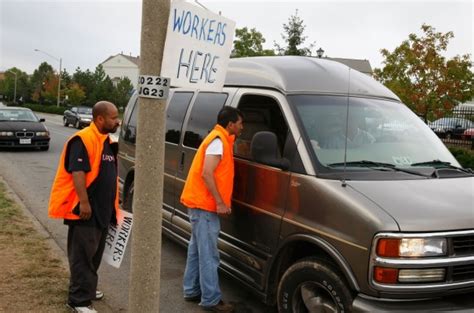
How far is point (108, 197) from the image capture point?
4.12 metres

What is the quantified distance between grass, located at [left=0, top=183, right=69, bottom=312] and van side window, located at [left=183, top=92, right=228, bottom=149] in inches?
74.8

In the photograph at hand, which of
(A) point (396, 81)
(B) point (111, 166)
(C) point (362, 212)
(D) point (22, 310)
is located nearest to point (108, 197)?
(B) point (111, 166)

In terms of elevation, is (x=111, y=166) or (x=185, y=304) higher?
(x=111, y=166)

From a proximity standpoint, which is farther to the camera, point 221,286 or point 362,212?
point 221,286

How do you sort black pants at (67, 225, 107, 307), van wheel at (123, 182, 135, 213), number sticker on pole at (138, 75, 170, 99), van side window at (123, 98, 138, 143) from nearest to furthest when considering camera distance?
number sticker on pole at (138, 75, 170, 99) < black pants at (67, 225, 107, 307) < van wheel at (123, 182, 135, 213) < van side window at (123, 98, 138, 143)

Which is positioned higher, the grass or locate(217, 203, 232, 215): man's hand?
locate(217, 203, 232, 215): man's hand

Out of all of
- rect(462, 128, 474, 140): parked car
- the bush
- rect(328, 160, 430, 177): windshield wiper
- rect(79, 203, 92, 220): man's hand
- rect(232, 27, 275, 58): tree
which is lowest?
rect(79, 203, 92, 220): man's hand

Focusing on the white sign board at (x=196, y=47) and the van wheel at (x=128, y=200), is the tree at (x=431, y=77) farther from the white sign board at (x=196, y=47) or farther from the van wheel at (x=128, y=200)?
the white sign board at (x=196, y=47)

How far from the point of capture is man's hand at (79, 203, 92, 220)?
3.92 m

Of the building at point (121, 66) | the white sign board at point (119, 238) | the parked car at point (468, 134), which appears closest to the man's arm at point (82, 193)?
the white sign board at point (119, 238)

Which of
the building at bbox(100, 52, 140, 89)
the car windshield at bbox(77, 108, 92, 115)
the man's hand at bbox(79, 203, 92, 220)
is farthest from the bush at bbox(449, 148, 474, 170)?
the building at bbox(100, 52, 140, 89)

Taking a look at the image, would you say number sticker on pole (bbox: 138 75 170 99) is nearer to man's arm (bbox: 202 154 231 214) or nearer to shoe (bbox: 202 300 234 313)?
man's arm (bbox: 202 154 231 214)

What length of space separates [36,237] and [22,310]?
7.23 feet

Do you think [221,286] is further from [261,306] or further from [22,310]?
[22,310]
